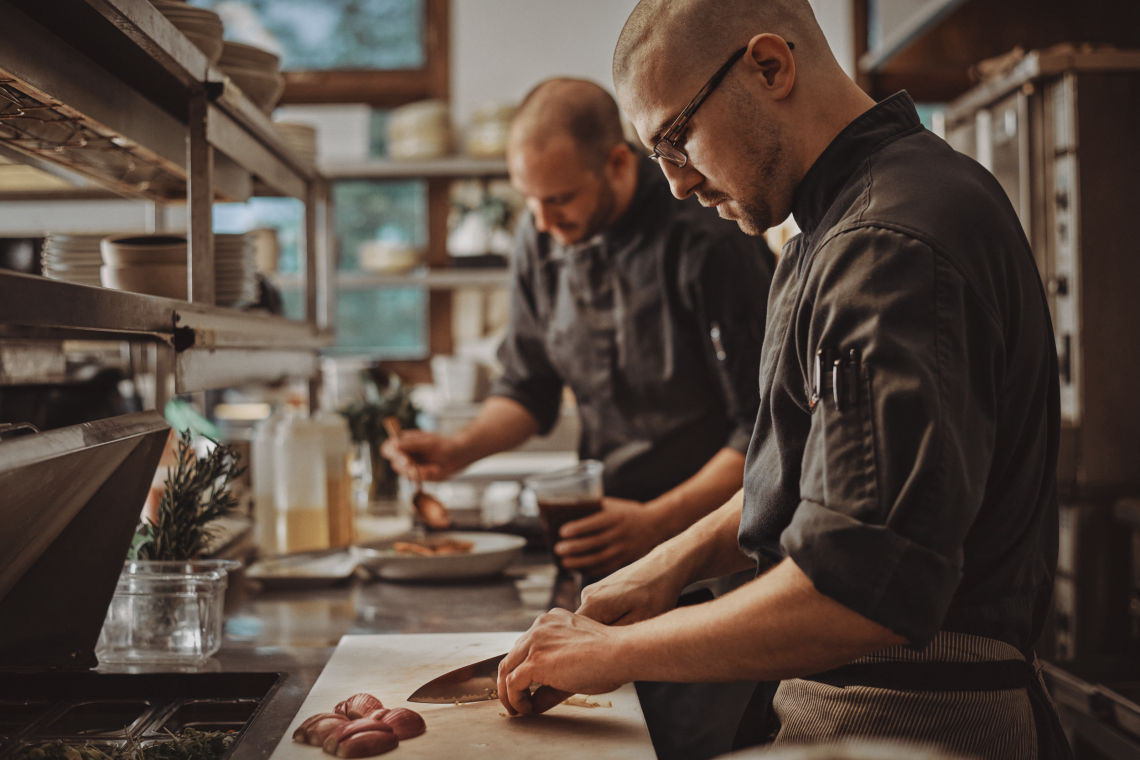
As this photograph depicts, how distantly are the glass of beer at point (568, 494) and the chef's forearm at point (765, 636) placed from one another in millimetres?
774

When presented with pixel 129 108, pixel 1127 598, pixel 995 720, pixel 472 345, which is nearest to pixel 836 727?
pixel 995 720

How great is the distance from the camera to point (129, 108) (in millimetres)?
1595

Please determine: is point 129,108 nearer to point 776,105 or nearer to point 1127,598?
point 776,105

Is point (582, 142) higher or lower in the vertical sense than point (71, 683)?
higher

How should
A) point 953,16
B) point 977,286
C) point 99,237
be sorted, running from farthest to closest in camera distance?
point 953,16 < point 99,237 < point 977,286

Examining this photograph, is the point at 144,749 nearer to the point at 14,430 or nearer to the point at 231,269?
the point at 14,430

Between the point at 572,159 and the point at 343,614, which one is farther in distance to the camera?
the point at 572,159

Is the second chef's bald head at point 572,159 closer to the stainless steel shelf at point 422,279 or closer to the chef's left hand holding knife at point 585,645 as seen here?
the chef's left hand holding knife at point 585,645

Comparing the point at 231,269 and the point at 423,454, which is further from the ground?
the point at 231,269

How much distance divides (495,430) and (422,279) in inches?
107

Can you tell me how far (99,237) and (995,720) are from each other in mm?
1557

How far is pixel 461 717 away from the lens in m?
1.24

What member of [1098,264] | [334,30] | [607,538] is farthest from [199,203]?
[334,30]

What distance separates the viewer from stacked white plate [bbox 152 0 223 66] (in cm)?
158
